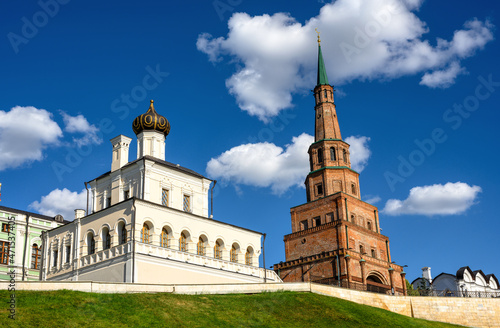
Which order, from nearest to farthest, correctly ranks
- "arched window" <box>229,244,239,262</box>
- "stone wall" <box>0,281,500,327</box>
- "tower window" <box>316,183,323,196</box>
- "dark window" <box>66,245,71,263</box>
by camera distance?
"stone wall" <box>0,281,500,327</box> < "dark window" <box>66,245,71,263</box> < "arched window" <box>229,244,239,262</box> < "tower window" <box>316,183,323,196</box>

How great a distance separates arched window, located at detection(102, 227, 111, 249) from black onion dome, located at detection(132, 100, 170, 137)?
8.33 metres

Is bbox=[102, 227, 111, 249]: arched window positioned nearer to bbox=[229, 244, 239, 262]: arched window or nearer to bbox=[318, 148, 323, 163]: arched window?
bbox=[229, 244, 239, 262]: arched window

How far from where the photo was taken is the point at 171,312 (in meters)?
25.0

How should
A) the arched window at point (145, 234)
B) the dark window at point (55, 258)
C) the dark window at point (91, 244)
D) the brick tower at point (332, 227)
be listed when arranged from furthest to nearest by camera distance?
the brick tower at point (332, 227) < the dark window at point (55, 258) < the dark window at point (91, 244) < the arched window at point (145, 234)

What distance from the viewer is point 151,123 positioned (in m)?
40.9

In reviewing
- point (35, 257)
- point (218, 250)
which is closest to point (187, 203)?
point (218, 250)

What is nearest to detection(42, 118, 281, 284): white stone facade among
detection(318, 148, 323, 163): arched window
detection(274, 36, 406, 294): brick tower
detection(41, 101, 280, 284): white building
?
detection(41, 101, 280, 284): white building

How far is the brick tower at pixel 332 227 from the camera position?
50469 millimetres

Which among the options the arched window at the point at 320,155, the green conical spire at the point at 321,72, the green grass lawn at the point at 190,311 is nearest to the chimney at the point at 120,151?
the green grass lawn at the point at 190,311

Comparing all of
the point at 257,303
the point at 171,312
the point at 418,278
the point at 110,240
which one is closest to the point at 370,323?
the point at 257,303

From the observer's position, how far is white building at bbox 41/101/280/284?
111 ft

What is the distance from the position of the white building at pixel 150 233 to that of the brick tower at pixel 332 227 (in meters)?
11.0

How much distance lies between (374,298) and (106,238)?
16.6m

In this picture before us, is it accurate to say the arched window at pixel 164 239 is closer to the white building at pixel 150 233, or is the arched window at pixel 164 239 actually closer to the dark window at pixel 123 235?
the white building at pixel 150 233
